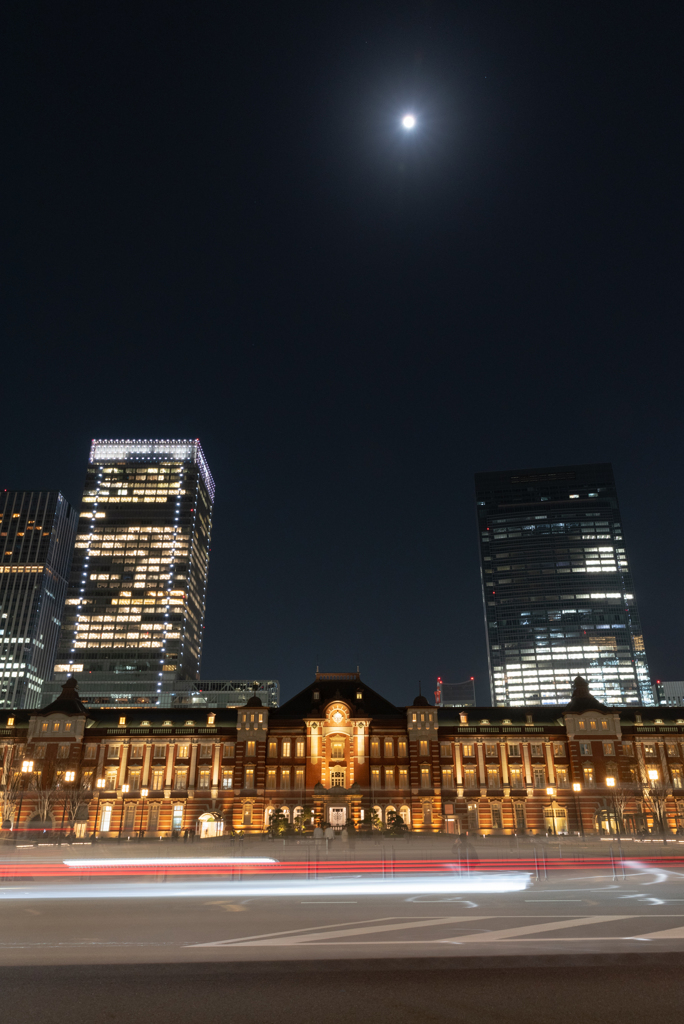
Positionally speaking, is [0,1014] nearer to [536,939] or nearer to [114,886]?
[536,939]

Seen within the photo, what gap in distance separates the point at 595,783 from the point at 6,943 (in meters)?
78.7

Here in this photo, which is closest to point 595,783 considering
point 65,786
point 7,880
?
point 65,786

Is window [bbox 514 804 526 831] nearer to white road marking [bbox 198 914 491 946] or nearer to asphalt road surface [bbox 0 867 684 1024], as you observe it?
asphalt road surface [bbox 0 867 684 1024]

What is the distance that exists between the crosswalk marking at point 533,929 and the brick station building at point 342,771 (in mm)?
63373

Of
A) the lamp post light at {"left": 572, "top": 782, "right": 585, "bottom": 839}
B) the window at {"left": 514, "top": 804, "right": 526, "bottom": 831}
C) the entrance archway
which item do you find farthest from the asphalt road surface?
the lamp post light at {"left": 572, "top": 782, "right": 585, "bottom": 839}

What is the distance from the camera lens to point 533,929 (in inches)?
655

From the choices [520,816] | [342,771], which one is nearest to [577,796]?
[520,816]

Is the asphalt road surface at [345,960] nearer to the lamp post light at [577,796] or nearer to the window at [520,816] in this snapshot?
the window at [520,816]

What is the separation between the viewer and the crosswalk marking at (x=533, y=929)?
50.4 ft

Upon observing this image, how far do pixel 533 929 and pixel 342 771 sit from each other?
67991 mm

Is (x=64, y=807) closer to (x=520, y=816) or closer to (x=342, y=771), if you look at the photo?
(x=342, y=771)

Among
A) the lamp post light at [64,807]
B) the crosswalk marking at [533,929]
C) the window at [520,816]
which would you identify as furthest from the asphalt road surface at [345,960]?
the window at [520,816]

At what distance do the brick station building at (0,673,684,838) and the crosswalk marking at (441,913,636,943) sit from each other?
6337 cm

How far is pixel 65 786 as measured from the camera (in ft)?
259
